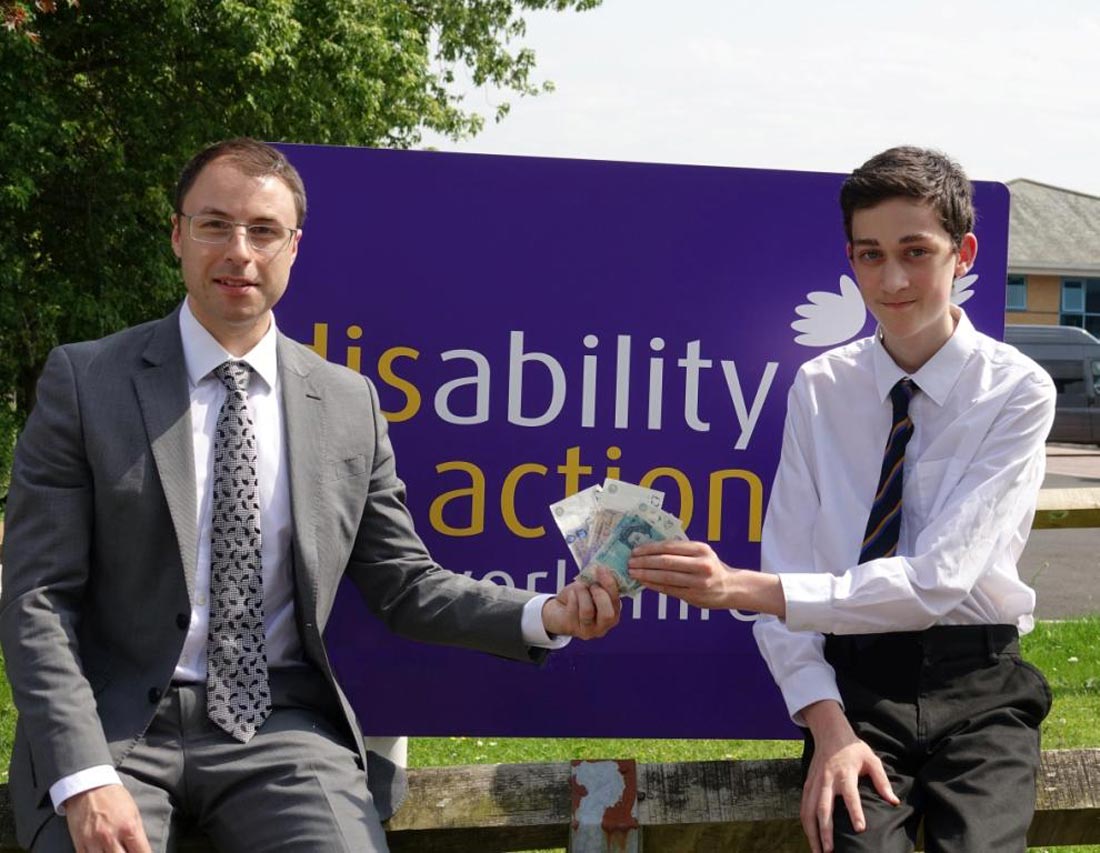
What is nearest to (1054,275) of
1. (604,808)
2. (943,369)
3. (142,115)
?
(142,115)

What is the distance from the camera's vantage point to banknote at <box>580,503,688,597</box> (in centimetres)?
272

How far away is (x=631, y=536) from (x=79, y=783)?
1160mm

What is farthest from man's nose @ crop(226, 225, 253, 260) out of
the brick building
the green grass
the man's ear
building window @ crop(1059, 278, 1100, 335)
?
building window @ crop(1059, 278, 1100, 335)

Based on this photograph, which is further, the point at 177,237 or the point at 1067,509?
the point at 1067,509

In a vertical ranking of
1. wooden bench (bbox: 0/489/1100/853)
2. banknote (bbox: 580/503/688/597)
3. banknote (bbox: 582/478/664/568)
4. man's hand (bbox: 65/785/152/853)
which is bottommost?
wooden bench (bbox: 0/489/1100/853)

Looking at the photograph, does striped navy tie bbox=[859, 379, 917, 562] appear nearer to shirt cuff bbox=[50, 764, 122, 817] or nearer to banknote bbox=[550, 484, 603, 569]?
banknote bbox=[550, 484, 603, 569]

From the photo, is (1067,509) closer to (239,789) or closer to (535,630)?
(535,630)

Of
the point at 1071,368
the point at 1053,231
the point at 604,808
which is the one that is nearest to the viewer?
the point at 604,808

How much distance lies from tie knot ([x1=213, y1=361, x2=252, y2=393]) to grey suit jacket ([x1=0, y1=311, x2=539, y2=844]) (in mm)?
84

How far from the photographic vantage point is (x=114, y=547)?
A: 8.96 ft

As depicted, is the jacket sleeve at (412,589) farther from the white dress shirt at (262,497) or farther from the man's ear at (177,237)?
the man's ear at (177,237)

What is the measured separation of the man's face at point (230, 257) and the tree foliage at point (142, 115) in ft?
43.1

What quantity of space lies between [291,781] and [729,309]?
5.49ft

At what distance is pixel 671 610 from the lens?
11.9 feet
